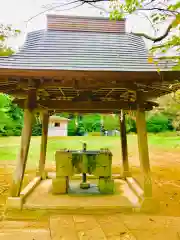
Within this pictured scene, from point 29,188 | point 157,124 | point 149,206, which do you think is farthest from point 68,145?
point 149,206

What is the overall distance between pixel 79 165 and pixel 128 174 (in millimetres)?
2614

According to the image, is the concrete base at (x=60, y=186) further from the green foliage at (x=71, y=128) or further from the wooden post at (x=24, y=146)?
the green foliage at (x=71, y=128)

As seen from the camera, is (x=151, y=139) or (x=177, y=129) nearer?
(x=151, y=139)

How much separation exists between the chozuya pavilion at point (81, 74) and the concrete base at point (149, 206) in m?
0.02

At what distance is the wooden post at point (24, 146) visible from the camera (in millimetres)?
5371

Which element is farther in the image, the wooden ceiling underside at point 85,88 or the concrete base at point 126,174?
the concrete base at point 126,174

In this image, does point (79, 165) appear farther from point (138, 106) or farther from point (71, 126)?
point (71, 126)

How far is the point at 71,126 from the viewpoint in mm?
29078

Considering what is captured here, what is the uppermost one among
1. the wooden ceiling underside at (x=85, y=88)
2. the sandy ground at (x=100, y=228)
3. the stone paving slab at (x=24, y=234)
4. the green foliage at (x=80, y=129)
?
the green foliage at (x=80, y=129)

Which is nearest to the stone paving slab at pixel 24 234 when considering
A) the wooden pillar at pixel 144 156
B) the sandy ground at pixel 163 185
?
the sandy ground at pixel 163 185

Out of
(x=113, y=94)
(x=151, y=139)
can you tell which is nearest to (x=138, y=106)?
(x=113, y=94)

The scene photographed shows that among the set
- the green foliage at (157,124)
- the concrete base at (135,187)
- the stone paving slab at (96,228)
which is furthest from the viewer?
the green foliage at (157,124)

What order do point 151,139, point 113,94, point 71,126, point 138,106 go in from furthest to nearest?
point 71,126, point 151,139, point 113,94, point 138,106

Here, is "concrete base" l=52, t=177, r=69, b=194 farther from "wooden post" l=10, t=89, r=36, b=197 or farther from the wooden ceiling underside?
the wooden ceiling underside
